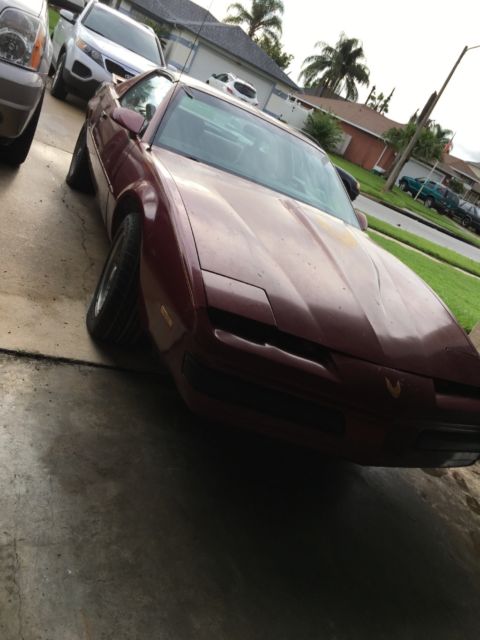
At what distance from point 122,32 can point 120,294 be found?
8.16 metres

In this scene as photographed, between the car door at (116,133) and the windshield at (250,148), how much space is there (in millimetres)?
225

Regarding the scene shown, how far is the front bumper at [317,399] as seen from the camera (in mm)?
1825

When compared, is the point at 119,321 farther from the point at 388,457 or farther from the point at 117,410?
the point at 388,457

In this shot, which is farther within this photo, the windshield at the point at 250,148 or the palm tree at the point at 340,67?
the palm tree at the point at 340,67

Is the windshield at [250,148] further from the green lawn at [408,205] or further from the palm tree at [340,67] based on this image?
the palm tree at [340,67]

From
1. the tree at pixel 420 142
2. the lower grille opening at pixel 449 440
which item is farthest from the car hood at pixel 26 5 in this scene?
the tree at pixel 420 142

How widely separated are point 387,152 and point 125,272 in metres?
46.5

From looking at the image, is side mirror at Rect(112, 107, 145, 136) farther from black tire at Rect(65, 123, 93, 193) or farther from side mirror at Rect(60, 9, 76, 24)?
side mirror at Rect(60, 9, 76, 24)

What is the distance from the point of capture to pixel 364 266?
2.65 metres

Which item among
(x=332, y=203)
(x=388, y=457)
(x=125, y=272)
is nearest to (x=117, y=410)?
(x=125, y=272)

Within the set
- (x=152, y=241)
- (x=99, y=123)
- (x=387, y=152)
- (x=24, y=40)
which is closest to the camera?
(x=152, y=241)

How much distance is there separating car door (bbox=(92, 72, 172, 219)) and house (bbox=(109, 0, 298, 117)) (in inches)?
1046

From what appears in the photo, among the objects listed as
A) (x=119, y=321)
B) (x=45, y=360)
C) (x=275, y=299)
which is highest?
(x=275, y=299)

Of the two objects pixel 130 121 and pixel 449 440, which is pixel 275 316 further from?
pixel 130 121
